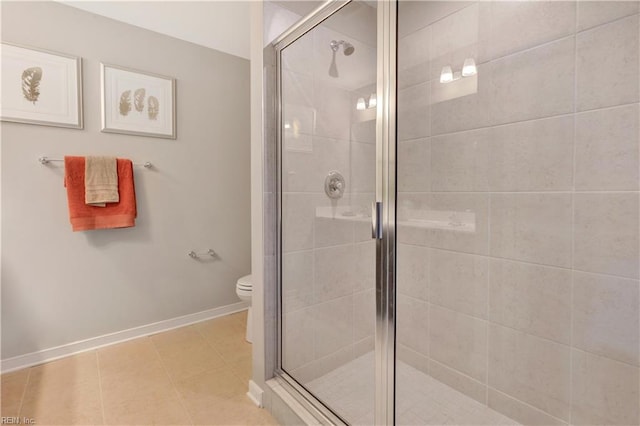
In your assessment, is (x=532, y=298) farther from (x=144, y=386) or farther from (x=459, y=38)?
(x=144, y=386)

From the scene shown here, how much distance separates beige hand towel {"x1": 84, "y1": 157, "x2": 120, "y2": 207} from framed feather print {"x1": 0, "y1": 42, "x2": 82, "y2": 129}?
0.86 ft

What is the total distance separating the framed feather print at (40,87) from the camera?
6.13ft

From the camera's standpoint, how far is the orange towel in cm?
202

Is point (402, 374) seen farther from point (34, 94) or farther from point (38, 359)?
point (34, 94)

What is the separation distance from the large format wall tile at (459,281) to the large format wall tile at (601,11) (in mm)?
1009

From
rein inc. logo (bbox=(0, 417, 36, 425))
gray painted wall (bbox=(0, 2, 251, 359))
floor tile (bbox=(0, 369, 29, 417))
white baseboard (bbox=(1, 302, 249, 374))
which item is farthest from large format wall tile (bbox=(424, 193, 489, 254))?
floor tile (bbox=(0, 369, 29, 417))

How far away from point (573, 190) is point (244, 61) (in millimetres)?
2575

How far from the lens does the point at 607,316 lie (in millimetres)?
1192

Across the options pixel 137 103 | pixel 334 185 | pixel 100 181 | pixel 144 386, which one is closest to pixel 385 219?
pixel 334 185

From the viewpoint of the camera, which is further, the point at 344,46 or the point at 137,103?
the point at 137,103

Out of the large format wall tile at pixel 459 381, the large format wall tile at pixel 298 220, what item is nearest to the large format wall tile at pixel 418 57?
the large format wall tile at pixel 298 220

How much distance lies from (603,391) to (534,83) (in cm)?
124

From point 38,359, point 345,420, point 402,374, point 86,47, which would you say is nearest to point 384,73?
point 402,374

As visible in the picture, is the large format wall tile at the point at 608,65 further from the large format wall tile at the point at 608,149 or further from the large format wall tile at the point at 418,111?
the large format wall tile at the point at 418,111
